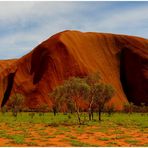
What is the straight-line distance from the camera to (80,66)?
332 ft

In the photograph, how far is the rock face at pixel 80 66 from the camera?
10019cm

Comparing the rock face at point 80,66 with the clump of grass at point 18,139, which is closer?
the clump of grass at point 18,139

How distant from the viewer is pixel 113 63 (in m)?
112

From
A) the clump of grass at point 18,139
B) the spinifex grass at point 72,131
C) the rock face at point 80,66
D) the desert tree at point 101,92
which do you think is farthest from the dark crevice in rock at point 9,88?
the clump of grass at point 18,139

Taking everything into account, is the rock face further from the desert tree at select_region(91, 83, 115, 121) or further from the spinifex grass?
the spinifex grass

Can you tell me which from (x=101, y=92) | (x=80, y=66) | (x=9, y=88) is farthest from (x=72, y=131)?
(x=9, y=88)

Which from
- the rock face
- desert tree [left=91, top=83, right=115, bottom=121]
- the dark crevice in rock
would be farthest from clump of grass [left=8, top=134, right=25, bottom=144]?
the dark crevice in rock

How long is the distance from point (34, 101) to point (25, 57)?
2329 centimetres

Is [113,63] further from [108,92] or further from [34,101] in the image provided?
[108,92]

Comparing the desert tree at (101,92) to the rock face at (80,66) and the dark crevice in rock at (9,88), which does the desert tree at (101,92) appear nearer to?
the rock face at (80,66)

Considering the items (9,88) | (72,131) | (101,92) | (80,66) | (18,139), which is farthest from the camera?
(9,88)

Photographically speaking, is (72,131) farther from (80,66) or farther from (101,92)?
(80,66)

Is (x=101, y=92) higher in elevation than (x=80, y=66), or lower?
lower

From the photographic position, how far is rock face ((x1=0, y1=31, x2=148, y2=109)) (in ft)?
329
